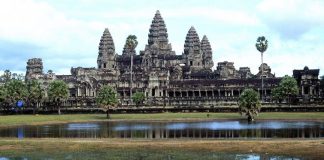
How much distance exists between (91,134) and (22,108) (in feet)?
293

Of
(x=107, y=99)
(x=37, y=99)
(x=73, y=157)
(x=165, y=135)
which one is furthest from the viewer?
(x=37, y=99)

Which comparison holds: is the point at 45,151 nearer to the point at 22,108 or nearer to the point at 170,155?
the point at 170,155

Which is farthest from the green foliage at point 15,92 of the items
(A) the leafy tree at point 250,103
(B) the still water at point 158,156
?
(B) the still water at point 158,156

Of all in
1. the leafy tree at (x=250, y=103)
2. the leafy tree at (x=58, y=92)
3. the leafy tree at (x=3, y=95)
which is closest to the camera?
the leafy tree at (x=250, y=103)

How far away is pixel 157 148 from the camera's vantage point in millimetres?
61531

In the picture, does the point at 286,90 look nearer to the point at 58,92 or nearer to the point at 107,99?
the point at 107,99

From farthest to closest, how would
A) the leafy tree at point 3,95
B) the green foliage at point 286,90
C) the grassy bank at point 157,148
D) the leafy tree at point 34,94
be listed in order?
the green foliage at point 286,90 → the leafy tree at point 34,94 → the leafy tree at point 3,95 → the grassy bank at point 157,148

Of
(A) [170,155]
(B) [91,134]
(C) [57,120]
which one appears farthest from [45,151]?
(C) [57,120]

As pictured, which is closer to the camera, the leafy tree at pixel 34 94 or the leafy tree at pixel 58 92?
the leafy tree at pixel 58 92

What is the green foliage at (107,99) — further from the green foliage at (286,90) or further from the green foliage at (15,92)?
the green foliage at (286,90)

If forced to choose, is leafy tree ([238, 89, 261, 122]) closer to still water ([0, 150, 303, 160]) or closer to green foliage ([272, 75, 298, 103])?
green foliage ([272, 75, 298, 103])

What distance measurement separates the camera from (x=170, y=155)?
5556cm

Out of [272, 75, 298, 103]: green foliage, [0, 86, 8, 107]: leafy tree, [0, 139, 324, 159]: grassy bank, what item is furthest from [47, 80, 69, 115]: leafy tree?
[0, 139, 324, 159]: grassy bank

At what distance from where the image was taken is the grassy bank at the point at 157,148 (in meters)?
56.1
